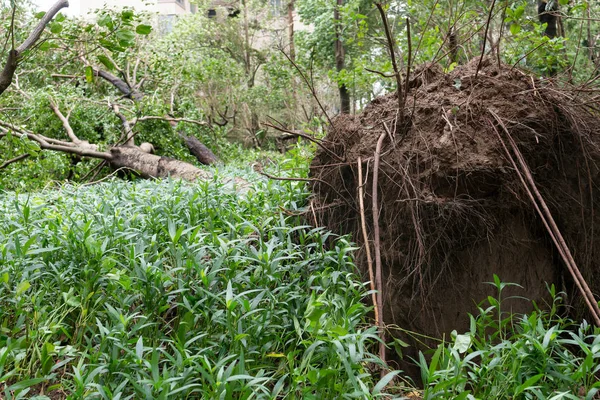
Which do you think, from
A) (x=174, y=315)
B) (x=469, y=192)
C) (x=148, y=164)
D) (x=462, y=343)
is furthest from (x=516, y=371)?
(x=148, y=164)

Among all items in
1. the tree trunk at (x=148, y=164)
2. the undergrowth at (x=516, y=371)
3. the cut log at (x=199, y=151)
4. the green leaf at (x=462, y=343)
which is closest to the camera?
the undergrowth at (x=516, y=371)

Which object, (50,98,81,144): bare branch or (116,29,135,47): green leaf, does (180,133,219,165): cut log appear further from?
(116,29,135,47): green leaf

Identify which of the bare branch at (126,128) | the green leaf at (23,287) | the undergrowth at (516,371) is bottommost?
the undergrowth at (516,371)

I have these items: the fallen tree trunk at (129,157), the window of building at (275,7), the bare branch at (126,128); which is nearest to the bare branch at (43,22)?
the fallen tree trunk at (129,157)

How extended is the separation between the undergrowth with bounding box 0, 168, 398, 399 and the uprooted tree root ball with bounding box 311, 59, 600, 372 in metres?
0.39

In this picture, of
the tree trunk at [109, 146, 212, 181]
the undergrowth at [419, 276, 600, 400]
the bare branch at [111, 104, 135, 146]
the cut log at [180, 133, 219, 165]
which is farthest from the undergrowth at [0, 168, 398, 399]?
the cut log at [180, 133, 219, 165]

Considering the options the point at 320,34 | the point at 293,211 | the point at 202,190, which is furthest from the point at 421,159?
the point at 320,34

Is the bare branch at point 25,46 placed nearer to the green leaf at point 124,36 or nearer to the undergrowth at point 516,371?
the green leaf at point 124,36

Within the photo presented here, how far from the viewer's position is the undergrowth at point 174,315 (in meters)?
2.19

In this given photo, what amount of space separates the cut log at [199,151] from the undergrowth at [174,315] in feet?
24.8

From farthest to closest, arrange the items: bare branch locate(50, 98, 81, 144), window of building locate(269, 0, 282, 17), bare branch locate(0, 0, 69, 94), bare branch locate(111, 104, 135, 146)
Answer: window of building locate(269, 0, 282, 17), bare branch locate(111, 104, 135, 146), bare branch locate(50, 98, 81, 144), bare branch locate(0, 0, 69, 94)

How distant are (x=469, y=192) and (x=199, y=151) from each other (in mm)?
8715

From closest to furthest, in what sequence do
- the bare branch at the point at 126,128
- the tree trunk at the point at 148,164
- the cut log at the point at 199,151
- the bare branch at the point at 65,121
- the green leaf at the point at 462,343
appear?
the green leaf at the point at 462,343 < the tree trunk at the point at 148,164 < the bare branch at the point at 65,121 < the bare branch at the point at 126,128 < the cut log at the point at 199,151

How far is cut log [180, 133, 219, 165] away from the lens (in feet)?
36.9
